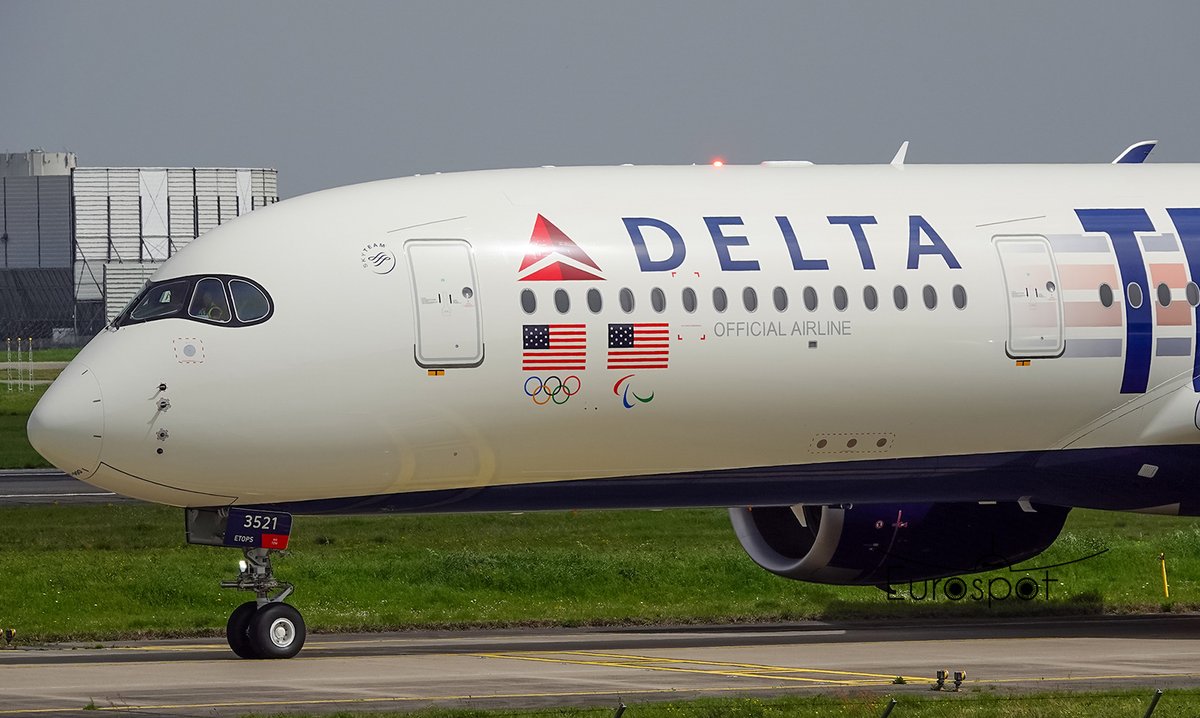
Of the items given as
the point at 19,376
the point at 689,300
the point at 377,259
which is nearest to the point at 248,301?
the point at 377,259

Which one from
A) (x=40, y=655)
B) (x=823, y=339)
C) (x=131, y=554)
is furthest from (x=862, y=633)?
(x=131, y=554)

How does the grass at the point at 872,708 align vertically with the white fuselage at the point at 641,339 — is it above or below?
below

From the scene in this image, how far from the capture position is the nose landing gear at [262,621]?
81.3 feet

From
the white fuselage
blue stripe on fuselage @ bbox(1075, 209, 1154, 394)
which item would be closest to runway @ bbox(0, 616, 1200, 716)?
the white fuselage

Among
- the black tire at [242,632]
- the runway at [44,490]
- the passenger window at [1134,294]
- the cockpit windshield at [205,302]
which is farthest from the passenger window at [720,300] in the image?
the runway at [44,490]

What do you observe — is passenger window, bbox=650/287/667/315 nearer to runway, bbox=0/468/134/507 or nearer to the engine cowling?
the engine cowling

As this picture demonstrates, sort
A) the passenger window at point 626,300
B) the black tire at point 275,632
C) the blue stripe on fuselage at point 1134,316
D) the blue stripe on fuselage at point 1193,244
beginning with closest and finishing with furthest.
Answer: the black tire at point 275,632
the passenger window at point 626,300
the blue stripe on fuselage at point 1134,316
the blue stripe on fuselage at point 1193,244

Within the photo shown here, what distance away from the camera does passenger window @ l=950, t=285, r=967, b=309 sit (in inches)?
1065

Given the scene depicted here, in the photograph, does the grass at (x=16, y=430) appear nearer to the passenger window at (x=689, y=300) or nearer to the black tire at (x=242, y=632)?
the black tire at (x=242, y=632)

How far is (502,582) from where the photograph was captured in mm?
34031

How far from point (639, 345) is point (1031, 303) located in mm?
5582

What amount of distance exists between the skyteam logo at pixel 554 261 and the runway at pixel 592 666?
4845 mm

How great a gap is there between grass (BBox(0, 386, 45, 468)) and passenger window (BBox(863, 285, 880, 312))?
30.5 metres

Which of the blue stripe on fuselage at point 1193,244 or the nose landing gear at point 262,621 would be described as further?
the blue stripe on fuselage at point 1193,244
